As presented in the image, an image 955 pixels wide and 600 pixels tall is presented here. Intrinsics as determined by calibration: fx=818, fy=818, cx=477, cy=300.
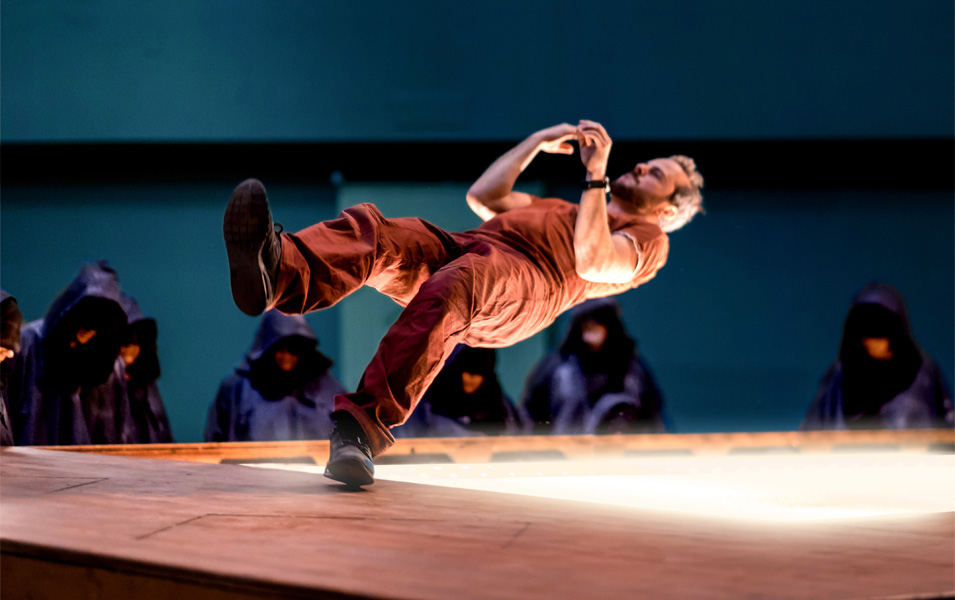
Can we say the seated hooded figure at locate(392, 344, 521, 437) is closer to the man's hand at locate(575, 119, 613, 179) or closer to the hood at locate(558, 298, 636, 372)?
the hood at locate(558, 298, 636, 372)

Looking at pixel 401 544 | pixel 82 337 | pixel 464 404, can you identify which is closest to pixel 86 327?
pixel 82 337

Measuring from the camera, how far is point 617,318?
12.0ft

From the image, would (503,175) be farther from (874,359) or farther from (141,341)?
(874,359)

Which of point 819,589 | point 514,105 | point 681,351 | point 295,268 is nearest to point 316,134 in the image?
point 514,105

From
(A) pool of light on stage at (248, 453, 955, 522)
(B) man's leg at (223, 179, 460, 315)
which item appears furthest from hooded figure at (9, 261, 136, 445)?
(B) man's leg at (223, 179, 460, 315)

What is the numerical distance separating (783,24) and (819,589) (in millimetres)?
3804

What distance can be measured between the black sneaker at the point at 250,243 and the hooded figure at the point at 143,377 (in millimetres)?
2164

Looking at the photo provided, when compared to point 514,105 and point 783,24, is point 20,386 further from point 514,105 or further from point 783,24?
point 783,24

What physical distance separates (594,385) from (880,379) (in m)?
1.24

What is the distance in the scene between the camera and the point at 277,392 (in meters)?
3.37

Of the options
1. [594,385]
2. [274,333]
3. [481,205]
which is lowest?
[594,385]

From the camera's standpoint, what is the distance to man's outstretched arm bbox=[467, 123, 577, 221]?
5.68ft

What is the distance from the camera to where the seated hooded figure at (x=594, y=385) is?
338cm

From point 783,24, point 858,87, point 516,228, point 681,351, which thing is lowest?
point 681,351
